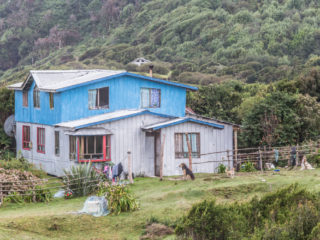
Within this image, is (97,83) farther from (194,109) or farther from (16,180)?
(194,109)

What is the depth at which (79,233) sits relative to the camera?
697 inches

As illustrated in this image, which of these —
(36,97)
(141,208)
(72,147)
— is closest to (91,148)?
(72,147)

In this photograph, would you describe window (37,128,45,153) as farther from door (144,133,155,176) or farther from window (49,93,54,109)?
door (144,133,155,176)

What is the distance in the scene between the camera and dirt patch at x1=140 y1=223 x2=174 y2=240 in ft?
56.6

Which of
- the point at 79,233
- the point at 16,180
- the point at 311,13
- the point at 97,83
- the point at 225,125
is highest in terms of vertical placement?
the point at 311,13

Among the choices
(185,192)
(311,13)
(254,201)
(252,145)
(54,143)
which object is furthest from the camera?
(311,13)

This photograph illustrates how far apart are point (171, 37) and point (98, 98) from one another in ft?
330

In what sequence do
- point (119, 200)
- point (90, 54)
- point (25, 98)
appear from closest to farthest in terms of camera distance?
1. point (119, 200)
2. point (25, 98)
3. point (90, 54)

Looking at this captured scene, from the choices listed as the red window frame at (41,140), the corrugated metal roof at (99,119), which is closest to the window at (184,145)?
the corrugated metal roof at (99,119)

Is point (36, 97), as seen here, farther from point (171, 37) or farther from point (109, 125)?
point (171, 37)

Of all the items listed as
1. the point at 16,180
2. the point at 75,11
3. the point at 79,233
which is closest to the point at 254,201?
the point at 79,233

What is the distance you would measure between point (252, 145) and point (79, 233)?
17245 millimetres

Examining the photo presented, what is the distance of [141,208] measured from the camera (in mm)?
19828

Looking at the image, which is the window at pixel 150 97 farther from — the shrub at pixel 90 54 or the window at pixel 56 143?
the shrub at pixel 90 54
